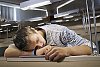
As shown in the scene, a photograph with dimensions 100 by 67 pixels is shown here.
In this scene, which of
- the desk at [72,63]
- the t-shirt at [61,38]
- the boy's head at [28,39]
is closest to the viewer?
the desk at [72,63]

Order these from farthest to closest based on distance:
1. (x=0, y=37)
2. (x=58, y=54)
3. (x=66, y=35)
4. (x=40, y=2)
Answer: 1. (x=0, y=37)
2. (x=40, y=2)
3. (x=66, y=35)
4. (x=58, y=54)

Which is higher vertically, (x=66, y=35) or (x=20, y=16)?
(x=20, y=16)

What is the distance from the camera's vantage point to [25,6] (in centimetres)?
156

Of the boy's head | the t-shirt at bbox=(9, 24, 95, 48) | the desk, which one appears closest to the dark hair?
the boy's head

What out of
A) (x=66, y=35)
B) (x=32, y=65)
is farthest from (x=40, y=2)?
(x=32, y=65)

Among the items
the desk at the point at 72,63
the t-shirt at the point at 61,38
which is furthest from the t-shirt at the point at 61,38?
the desk at the point at 72,63

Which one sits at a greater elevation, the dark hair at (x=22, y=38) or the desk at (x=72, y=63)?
the dark hair at (x=22, y=38)

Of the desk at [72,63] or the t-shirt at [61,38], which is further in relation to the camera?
the t-shirt at [61,38]

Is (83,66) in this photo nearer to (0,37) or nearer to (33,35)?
(33,35)

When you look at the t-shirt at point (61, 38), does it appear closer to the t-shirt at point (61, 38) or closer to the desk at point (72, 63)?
the t-shirt at point (61, 38)

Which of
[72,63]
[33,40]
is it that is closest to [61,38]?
[33,40]

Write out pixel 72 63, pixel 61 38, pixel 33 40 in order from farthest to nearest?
pixel 61 38 → pixel 33 40 → pixel 72 63

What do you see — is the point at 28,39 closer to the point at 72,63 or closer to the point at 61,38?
the point at 61,38

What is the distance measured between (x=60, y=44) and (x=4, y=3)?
1328 mm
